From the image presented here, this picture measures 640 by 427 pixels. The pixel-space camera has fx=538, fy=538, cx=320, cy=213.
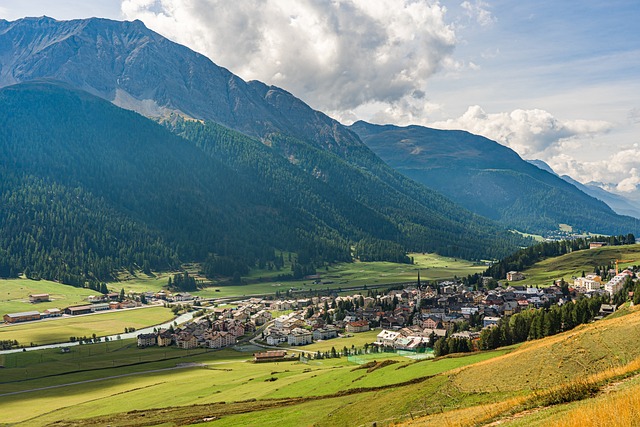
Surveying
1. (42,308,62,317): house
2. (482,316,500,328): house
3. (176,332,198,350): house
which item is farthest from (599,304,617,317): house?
(42,308,62,317): house

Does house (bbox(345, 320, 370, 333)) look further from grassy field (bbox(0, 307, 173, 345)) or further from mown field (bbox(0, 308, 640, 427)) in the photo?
grassy field (bbox(0, 307, 173, 345))

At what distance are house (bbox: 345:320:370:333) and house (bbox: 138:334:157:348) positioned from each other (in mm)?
52161

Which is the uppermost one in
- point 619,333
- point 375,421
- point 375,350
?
point 619,333

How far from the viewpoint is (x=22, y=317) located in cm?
17300

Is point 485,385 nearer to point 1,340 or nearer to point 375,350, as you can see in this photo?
point 375,350

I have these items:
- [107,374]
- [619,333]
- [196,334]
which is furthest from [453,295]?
Answer: [619,333]

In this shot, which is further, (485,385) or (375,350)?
(375,350)

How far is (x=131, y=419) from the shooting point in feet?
208

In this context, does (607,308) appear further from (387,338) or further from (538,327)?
(387,338)

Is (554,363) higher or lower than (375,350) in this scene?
higher

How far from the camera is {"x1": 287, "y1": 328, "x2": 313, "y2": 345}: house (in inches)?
5379

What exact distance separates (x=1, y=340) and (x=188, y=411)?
338 feet

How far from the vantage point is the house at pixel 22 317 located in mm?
169500

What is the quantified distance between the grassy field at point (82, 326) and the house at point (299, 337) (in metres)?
58.2
